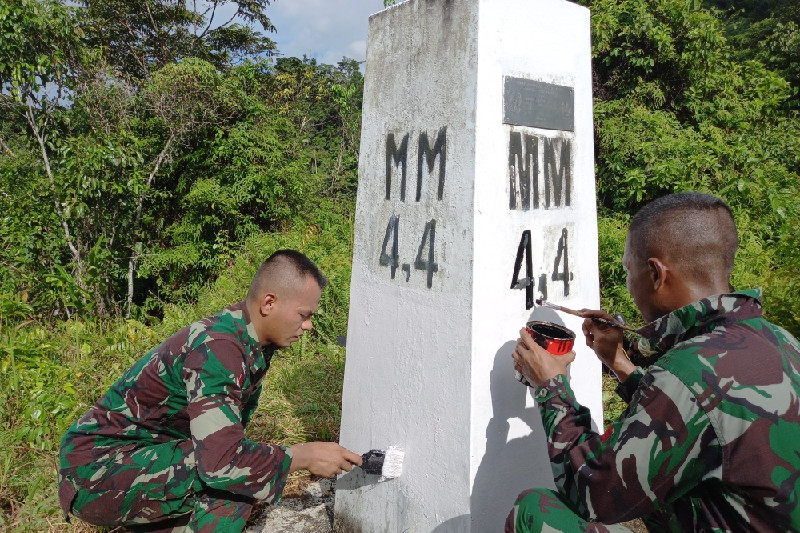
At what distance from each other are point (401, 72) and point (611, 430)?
1703 millimetres

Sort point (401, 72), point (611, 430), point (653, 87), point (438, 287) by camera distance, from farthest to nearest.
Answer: point (653, 87) < point (401, 72) < point (438, 287) < point (611, 430)

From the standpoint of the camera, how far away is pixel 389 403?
269cm

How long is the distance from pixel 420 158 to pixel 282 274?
0.73m

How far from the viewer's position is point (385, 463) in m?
2.54

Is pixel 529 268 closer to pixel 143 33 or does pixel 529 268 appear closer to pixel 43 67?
pixel 43 67

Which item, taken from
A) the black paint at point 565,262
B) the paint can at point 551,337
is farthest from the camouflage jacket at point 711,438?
the black paint at point 565,262

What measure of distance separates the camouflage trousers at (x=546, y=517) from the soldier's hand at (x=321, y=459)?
2.36 feet

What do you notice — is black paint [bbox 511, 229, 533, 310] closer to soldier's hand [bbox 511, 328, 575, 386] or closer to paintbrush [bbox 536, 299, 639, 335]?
paintbrush [bbox 536, 299, 639, 335]

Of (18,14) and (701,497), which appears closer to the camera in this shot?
(701,497)

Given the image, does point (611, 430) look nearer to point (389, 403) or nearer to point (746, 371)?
point (746, 371)

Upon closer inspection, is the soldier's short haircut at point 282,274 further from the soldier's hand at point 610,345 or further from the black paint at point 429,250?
the soldier's hand at point 610,345

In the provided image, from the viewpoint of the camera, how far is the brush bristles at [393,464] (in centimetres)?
254

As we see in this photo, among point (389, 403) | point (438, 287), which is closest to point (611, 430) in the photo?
point (438, 287)

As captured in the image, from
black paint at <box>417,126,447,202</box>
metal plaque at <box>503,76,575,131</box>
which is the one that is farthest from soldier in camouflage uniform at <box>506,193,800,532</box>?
black paint at <box>417,126,447,202</box>
